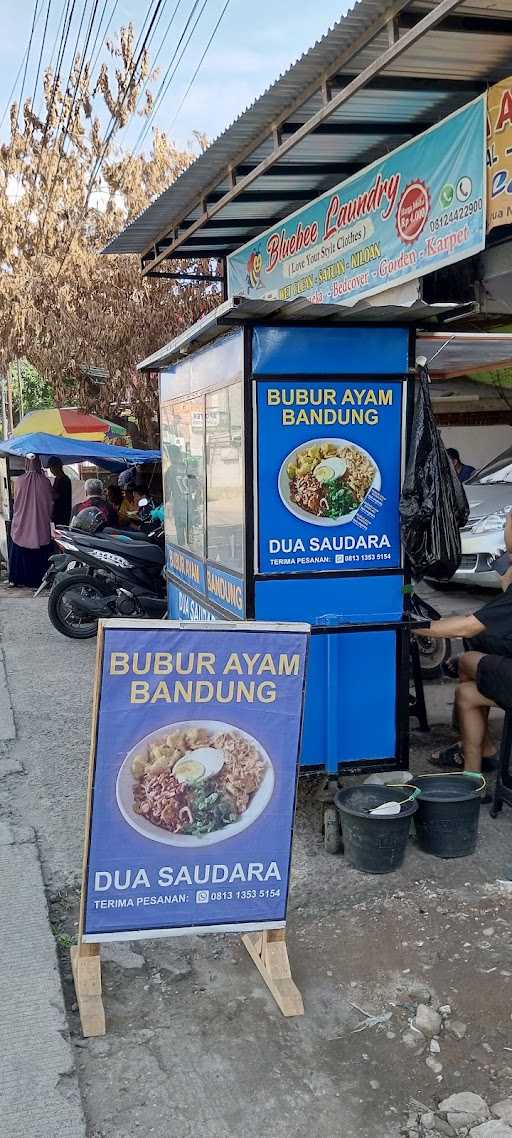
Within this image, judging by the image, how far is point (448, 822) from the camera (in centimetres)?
422

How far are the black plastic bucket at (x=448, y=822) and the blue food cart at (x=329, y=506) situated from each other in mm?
584

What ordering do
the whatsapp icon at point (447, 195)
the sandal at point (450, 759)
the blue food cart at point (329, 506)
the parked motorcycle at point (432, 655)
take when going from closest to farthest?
the blue food cart at point (329, 506) < the whatsapp icon at point (447, 195) < the sandal at point (450, 759) < the parked motorcycle at point (432, 655)

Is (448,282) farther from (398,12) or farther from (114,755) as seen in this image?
(114,755)

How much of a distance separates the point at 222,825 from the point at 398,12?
12.3ft

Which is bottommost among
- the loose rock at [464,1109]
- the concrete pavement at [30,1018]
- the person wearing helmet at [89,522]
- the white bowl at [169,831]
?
the loose rock at [464,1109]

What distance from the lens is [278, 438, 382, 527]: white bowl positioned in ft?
15.0

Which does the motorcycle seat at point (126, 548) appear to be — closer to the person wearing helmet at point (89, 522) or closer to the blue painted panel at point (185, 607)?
the person wearing helmet at point (89, 522)

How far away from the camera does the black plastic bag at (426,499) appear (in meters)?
4.64

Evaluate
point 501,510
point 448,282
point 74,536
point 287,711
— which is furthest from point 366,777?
point 501,510

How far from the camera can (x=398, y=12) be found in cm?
430

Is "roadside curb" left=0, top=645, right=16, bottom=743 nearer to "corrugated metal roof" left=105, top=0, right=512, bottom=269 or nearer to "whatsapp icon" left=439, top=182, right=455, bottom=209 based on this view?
"corrugated metal roof" left=105, top=0, right=512, bottom=269

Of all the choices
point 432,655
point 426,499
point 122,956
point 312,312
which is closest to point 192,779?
point 122,956

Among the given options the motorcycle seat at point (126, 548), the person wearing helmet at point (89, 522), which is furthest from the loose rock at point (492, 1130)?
the person wearing helmet at point (89, 522)

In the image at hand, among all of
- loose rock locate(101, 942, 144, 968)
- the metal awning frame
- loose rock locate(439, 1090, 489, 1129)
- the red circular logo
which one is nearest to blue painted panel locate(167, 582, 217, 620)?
loose rock locate(101, 942, 144, 968)
